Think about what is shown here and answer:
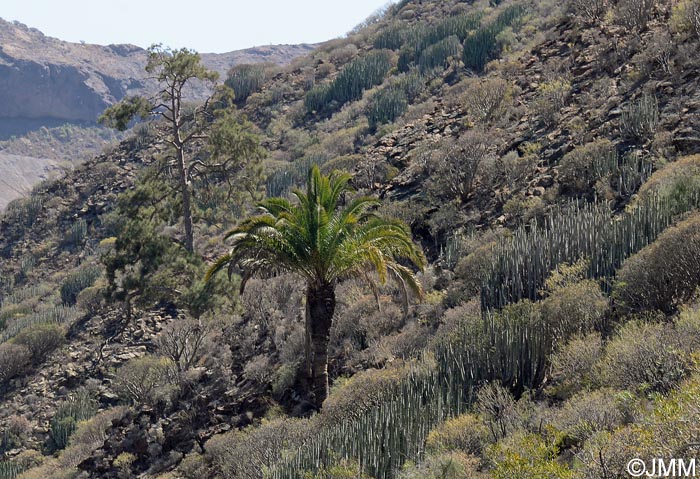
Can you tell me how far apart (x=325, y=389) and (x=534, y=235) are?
5066 mm

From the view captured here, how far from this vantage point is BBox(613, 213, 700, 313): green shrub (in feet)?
33.6

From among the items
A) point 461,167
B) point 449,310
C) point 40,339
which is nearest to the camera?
point 449,310

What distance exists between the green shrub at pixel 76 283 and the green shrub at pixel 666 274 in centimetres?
2398

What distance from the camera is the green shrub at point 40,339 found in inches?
930

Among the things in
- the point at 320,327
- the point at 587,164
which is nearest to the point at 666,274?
the point at 320,327

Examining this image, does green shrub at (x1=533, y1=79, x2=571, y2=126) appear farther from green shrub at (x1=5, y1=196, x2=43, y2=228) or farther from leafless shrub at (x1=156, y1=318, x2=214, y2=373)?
green shrub at (x1=5, y1=196, x2=43, y2=228)

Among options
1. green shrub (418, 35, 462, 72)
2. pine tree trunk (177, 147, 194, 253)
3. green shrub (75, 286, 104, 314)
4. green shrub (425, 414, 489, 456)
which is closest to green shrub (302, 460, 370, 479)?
green shrub (425, 414, 489, 456)

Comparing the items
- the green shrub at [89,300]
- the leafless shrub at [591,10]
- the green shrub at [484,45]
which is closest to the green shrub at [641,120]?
the leafless shrub at [591,10]

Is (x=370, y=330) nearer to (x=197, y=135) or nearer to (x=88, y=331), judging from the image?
(x=197, y=135)

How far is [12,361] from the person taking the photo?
2292 centimetres

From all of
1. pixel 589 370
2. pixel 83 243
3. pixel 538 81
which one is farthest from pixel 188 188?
pixel 83 243

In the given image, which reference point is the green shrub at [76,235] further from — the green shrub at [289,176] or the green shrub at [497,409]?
the green shrub at [497,409]

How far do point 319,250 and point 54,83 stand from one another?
14108 cm

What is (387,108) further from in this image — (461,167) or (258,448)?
(258,448)
